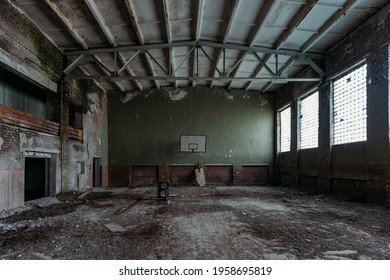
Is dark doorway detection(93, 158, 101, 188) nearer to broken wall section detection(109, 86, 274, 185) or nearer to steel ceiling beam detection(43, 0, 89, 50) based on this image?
broken wall section detection(109, 86, 274, 185)

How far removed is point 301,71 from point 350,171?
478cm

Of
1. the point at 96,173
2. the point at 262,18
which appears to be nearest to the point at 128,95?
the point at 96,173

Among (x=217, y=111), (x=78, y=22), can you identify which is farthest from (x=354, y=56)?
(x=78, y=22)

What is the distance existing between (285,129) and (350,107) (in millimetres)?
4747

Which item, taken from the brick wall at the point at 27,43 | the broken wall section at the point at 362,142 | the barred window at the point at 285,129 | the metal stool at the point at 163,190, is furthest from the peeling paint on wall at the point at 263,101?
the brick wall at the point at 27,43

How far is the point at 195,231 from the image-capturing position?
13.1 ft

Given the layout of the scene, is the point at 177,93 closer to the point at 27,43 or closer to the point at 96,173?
the point at 96,173

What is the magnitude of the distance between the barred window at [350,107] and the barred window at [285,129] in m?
3.58

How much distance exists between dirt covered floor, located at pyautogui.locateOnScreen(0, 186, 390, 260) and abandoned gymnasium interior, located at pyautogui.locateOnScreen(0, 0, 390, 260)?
32 millimetres

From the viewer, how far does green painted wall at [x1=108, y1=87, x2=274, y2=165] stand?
41.0 ft

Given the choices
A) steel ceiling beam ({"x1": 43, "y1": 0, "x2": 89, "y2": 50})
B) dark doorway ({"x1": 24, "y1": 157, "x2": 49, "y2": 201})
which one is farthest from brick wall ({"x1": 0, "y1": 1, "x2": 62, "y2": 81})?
dark doorway ({"x1": 24, "y1": 157, "x2": 49, "y2": 201})

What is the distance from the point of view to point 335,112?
7.89 meters

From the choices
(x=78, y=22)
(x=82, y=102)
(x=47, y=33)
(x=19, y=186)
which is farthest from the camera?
(x=82, y=102)

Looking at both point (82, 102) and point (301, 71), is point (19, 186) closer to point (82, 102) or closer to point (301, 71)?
point (82, 102)
